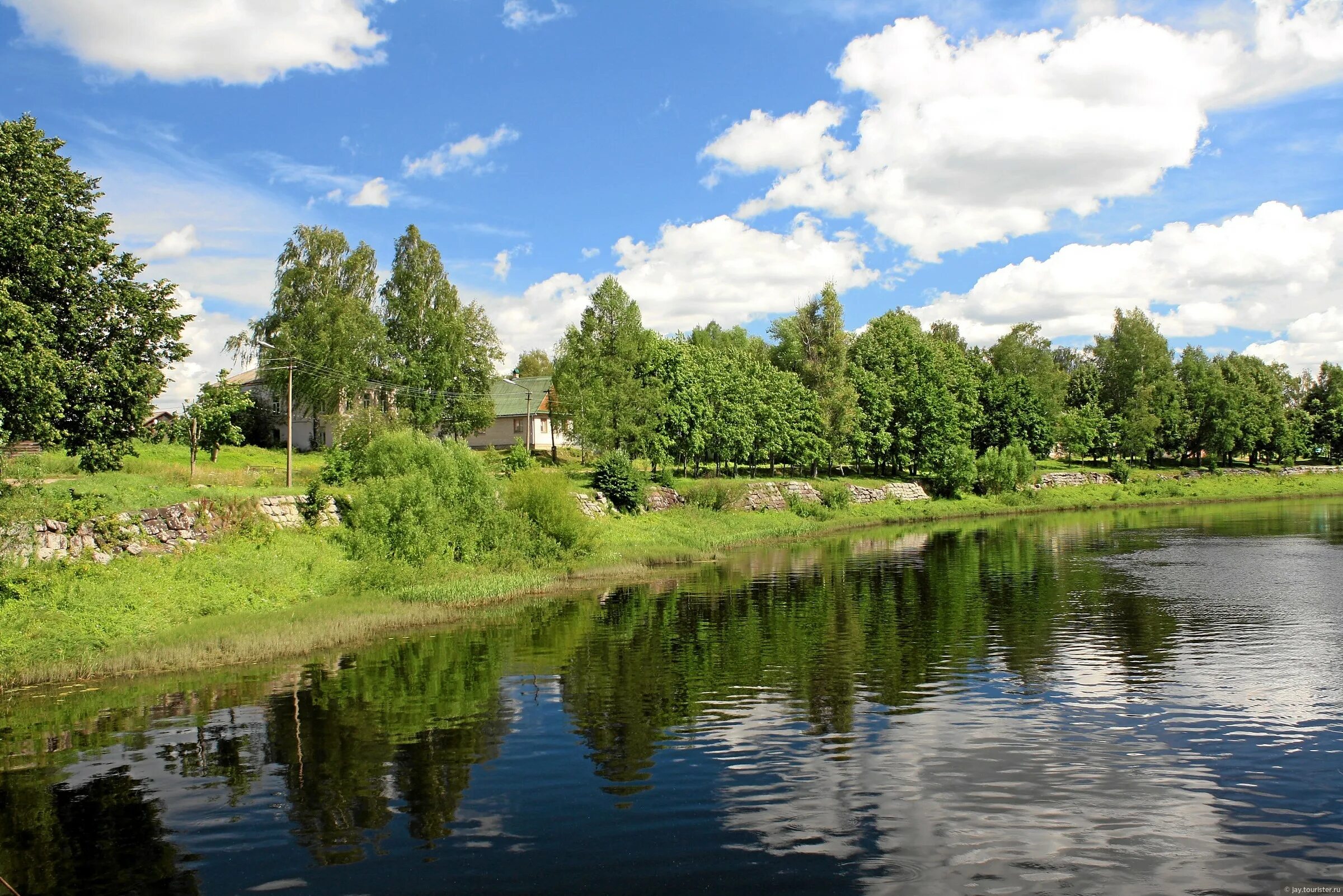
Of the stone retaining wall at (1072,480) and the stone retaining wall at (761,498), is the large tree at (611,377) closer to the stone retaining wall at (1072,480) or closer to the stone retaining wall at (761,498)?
the stone retaining wall at (761,498)

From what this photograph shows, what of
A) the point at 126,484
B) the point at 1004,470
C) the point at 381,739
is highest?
the point at 126,484

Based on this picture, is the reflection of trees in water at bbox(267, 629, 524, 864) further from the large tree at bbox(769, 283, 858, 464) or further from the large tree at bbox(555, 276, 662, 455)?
the large tree at bbox(769, 283, 858, 464)

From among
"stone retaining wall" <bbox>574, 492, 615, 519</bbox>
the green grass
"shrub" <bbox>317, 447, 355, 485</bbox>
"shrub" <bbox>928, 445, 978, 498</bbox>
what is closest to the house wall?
"stone retaining wall" <bbox>574, 492, 615, 519</bbox>

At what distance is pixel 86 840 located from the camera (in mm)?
13086

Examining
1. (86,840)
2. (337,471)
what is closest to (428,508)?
(337,471)

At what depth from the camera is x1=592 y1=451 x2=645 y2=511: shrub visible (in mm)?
58156

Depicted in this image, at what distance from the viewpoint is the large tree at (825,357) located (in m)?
81.9

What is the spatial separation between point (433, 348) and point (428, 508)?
3523 centimetres

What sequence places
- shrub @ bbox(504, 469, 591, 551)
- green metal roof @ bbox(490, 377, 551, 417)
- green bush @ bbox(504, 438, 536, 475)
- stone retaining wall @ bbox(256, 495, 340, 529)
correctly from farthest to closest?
green metal roof @ bbox(490, 377, 551, 417) → green bush @ bbox(504, 438, 536, 475) → shrub @ bbox(504, 469, 591, 551) → stone retaining wall @ bbox(256, 495, 340, 529)

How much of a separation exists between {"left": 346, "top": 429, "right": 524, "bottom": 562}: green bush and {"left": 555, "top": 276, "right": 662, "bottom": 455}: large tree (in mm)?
24764

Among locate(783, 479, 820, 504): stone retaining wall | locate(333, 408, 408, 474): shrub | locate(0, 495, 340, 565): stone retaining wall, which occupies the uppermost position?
locate(333, 408, 408, 474): shrub

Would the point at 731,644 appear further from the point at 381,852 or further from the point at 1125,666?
the point at 381,852

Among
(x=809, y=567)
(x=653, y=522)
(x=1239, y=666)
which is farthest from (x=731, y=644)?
(x=653, y=522)

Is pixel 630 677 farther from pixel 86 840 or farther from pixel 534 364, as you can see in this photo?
pixel 534 364
